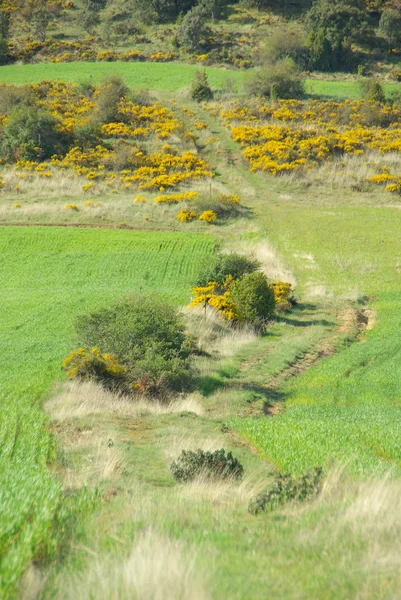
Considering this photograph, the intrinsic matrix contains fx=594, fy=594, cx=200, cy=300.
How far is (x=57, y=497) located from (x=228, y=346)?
17.4m

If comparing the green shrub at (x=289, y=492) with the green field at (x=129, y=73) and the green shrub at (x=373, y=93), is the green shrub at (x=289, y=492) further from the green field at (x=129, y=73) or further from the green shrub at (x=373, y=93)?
the green field at (x=129, y=73)

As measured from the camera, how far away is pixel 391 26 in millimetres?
86438

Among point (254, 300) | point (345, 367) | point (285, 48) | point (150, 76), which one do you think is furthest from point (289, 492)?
point (285, 48)

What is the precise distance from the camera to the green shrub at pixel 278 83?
238 feet

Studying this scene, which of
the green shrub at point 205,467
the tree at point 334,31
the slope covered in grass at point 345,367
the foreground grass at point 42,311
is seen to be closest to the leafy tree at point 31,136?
the foreground grass at point 42,311

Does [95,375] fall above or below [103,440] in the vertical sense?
below

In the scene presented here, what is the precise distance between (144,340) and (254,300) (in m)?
8.29

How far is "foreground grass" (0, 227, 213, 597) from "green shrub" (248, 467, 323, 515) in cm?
246

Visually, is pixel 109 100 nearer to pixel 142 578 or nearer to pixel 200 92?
pixel 200 92

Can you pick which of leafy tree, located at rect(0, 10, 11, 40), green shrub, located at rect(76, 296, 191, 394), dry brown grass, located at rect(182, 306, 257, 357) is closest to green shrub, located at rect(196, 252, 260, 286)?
dry brown grass, located at rect(182, 306, 257, 357)

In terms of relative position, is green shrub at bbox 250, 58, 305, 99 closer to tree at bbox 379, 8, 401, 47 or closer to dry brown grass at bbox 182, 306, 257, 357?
tree at bbox 379, 8, 401, 47

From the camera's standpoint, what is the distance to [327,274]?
34.9m

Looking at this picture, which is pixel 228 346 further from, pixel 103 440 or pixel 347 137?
pixel 347 137

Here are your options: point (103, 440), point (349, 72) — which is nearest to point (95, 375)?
point (103, 440)
